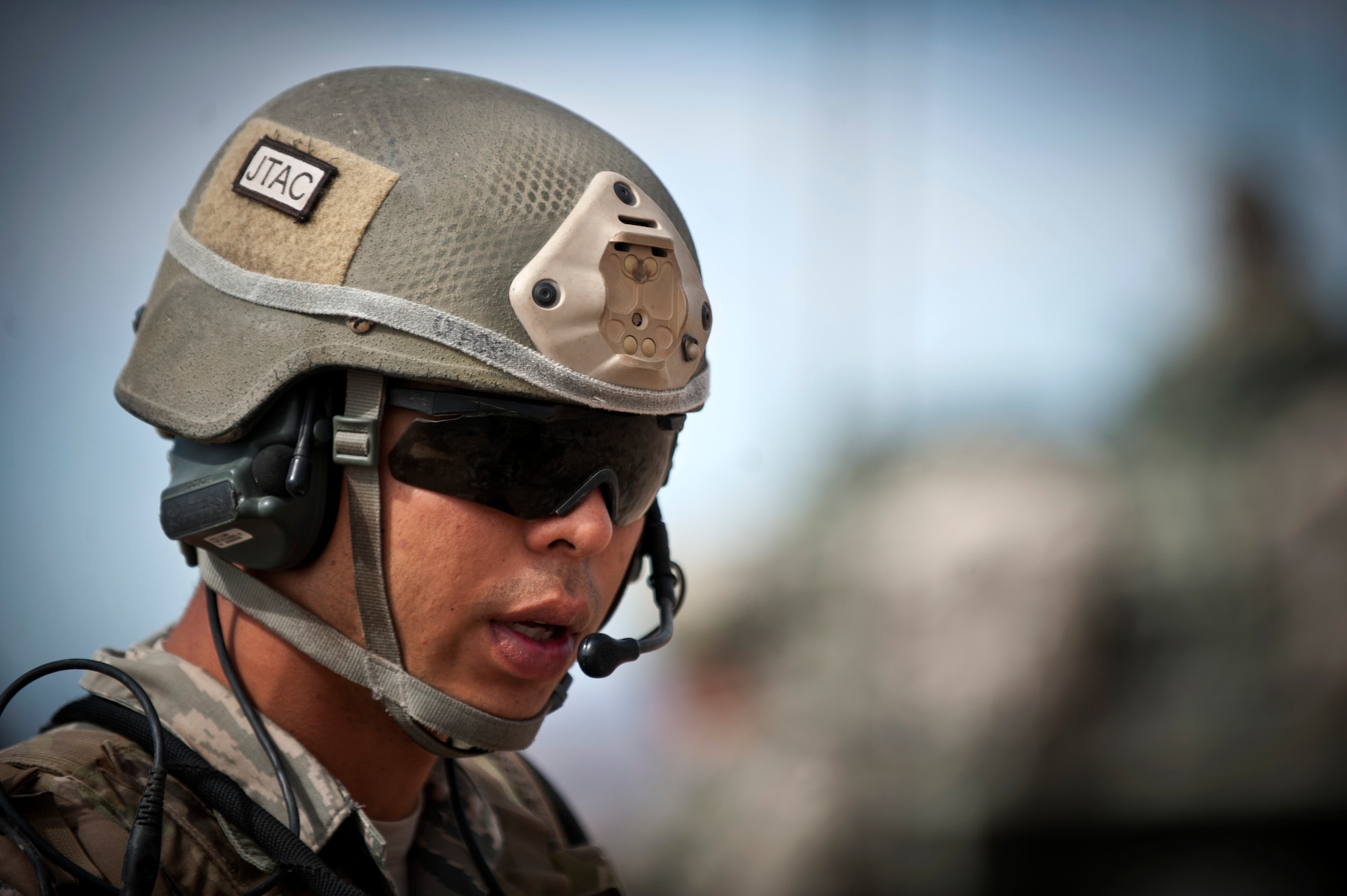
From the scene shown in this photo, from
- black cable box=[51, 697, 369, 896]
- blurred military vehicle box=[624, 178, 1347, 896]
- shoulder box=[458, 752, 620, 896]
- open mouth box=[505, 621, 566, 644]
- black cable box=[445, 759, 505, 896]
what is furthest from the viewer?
blurred military vehicle box=[624, 178, 1347, 896]

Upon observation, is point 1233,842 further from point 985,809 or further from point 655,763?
point 655,763

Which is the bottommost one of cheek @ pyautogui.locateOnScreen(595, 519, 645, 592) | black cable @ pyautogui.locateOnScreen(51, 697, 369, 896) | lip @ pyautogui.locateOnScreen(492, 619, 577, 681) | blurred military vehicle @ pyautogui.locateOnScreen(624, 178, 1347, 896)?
blurred military vehicle @ pyautogui.locateOnScreen(624, 178, 1347, 896)

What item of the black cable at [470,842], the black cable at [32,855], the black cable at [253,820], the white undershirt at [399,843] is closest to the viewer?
the black cable at [32,855]

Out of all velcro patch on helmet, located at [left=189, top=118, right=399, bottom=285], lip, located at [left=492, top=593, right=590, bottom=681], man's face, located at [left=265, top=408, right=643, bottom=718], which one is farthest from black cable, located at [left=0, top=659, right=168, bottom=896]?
velcro patch on helmet, located at [left=189, top=118, right=399, bottom=285]

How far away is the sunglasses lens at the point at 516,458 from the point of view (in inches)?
45.8

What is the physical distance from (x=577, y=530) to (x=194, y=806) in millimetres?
488

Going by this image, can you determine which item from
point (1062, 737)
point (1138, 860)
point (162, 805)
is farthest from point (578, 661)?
point (1138, 860)

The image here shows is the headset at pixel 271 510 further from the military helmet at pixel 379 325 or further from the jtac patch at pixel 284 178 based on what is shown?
the jtac patch at pixel 284 178

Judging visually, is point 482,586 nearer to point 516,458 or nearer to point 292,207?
point 516,458

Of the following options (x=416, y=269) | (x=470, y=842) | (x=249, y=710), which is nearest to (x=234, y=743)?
(x=249, y=710)

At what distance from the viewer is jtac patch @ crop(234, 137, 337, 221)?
46.7 inches

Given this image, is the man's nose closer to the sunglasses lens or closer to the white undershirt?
the sunglasses lens

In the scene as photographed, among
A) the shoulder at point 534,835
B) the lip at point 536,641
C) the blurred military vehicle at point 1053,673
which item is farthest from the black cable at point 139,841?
the blurred military vehicle at point 1053,673

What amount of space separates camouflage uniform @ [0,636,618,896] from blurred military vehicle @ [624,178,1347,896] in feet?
8.91
